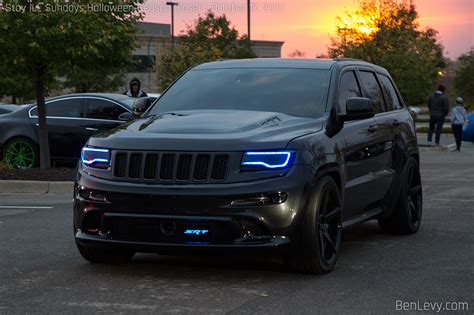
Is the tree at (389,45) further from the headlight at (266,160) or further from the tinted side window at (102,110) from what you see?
the headlight at (266,160)

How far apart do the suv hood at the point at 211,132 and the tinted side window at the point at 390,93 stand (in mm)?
2262

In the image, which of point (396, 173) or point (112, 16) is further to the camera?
point (112, 16)

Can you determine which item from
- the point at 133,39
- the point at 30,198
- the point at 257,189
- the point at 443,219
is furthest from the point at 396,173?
the point at 133,39

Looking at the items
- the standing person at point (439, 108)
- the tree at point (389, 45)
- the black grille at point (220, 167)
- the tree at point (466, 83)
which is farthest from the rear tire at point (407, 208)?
the tree at point (466, 83)

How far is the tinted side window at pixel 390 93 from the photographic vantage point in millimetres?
9406

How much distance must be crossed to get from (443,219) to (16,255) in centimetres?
492

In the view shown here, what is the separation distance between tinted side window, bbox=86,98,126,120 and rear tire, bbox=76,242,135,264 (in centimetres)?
974

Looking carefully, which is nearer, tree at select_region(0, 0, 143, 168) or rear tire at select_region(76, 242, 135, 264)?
rear tire at select_region(76, 242, 135, 264)

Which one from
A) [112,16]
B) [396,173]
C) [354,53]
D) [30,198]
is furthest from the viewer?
[354,53]

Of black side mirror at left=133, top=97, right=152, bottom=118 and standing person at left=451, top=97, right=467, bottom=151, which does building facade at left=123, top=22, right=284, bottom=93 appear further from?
black side mirror at left=133, top=97, right=152, bottom=118

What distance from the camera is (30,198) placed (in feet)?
44.1

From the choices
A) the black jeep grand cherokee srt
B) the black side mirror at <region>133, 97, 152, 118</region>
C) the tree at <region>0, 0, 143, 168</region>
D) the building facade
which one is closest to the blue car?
the tree at <region>0, 0, 143, 168</region>

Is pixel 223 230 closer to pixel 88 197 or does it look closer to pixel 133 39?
pixel 88 197

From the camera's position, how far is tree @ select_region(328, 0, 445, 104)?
41116 millimetres
